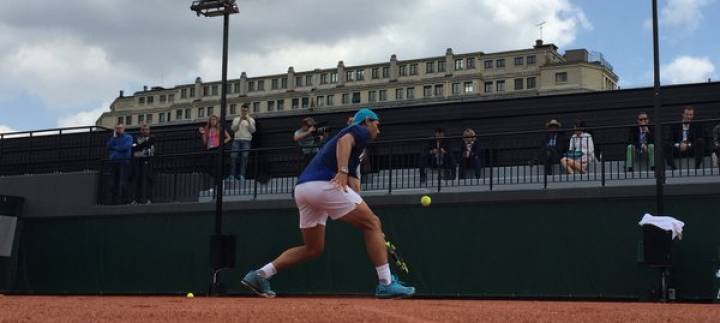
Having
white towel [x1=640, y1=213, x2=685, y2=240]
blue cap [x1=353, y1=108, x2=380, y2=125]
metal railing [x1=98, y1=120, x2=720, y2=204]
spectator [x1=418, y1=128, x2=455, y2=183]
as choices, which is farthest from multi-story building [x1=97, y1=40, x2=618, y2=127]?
blue cap [x1=353, y1=108, x2=380, y2=125]

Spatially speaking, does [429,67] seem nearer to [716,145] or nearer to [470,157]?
[470,157]

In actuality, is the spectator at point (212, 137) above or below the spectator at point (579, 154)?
above

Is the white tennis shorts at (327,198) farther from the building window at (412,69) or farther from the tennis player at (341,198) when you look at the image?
the building window at (412,69)

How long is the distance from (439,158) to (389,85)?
112315 millimetres

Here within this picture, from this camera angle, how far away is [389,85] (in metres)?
126

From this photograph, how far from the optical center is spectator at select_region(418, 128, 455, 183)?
48.7 ft

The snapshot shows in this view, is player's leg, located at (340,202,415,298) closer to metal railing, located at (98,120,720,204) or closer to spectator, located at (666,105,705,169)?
metal railing, located at (98,120,720,204)

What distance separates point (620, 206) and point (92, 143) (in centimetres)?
1328

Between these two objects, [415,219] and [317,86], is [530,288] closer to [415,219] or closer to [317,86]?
[415,219]

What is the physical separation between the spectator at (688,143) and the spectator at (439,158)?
11.9 ft

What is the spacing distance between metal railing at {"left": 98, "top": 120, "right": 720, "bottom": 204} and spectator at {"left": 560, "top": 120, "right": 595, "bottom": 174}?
2 cm

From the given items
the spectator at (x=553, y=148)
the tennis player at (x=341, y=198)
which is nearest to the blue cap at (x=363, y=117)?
the tennis player at (x=341, y=198)

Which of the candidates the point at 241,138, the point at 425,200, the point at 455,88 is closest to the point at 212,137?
the point at 241,138

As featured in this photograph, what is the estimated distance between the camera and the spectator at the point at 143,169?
17375mm
